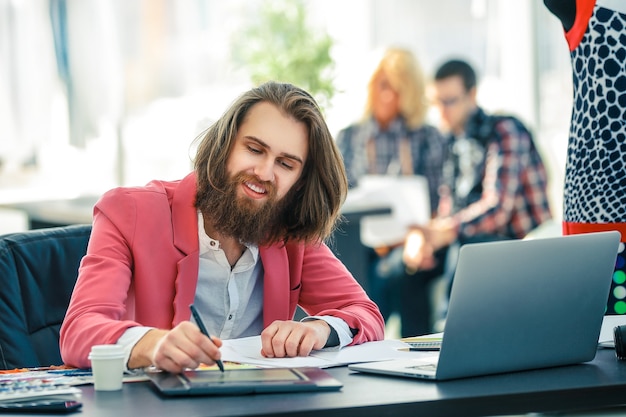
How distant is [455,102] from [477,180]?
1.63 ft

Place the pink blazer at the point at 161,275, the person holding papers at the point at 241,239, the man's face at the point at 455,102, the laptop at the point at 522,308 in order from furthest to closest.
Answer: the man's face at the point at 455,102 < the person holding papers at the point at 241,239 < the pink blazer at the point at 161,275 < the laptop at the point at 522,308

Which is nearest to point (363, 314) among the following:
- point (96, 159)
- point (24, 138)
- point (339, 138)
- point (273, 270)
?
point (273, 270)

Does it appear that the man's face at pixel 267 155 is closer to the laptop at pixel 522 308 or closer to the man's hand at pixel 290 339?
the man's hand at pixel 290 339

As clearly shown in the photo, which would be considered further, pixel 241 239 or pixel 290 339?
pixel 241 239

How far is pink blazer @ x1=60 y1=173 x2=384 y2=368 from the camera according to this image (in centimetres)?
194

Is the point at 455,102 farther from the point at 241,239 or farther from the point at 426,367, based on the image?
the point at 426,367

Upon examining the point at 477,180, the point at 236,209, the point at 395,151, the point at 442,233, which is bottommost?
the point at 442,233

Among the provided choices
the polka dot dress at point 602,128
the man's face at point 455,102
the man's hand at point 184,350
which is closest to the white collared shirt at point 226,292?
the man's hand at point 184,350

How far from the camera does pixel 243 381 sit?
153cm

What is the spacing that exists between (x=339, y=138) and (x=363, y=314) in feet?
12.1

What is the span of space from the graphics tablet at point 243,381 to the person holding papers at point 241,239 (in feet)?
0.97

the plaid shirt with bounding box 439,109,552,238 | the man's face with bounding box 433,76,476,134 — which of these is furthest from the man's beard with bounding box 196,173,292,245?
the man's face with bounding box 433,76,476,134

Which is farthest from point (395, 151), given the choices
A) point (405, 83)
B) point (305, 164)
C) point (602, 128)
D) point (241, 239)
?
point (602, 128)

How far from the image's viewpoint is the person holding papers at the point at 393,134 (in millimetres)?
5652
